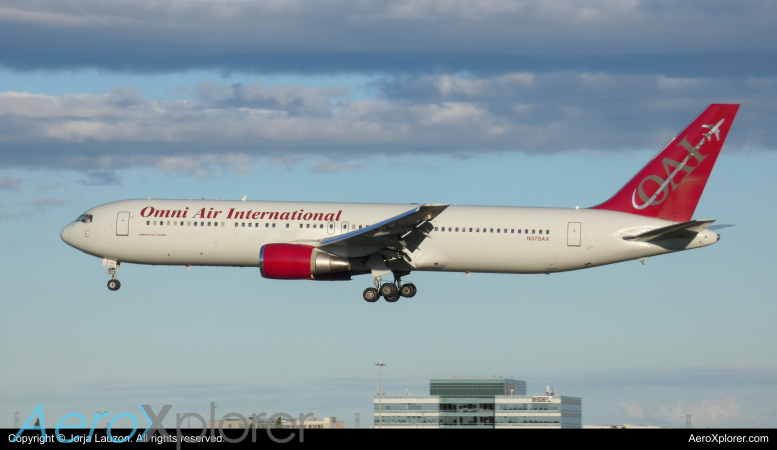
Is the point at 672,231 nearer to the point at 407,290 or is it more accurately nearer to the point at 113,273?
the point at 407,290

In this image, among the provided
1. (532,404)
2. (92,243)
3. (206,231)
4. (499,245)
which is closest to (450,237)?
(499,245)

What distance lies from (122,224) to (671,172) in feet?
92.0

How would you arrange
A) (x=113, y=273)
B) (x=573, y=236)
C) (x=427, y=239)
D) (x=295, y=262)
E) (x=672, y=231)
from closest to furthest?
1. (x=672, y=231)
2. (x=295, y=262)
3. (x=573, y=236)
4. (x=427, y=239)
5. (x=113, y=273)

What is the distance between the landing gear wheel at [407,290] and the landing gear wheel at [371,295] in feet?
4.78

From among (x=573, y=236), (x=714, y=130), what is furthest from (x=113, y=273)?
(x=714, y=130)

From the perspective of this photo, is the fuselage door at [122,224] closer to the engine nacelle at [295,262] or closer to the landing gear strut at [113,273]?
the landing gear strut at [113,273]

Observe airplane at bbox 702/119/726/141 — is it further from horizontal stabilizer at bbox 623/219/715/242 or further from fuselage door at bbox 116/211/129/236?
fuselage door at bbox 116/211/129/236

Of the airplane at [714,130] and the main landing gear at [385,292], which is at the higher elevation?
the airplane at [714,130]

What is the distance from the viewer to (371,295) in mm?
49500

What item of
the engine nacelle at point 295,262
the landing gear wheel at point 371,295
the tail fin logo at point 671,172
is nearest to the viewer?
the engine nacelle at point 295,262

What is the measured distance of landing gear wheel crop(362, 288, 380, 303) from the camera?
162 ft

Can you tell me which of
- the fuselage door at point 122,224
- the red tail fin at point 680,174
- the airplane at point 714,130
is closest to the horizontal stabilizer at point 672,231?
the red tail fin at point 680,174

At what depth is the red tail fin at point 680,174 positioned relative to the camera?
49781mm

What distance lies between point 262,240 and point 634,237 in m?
18.3
